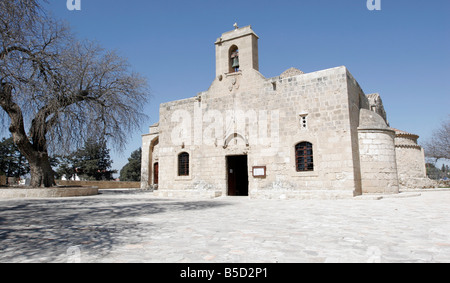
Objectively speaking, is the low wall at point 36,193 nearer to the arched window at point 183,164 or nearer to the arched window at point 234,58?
the arched window at point 183,164

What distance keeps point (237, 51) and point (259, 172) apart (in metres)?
6.30

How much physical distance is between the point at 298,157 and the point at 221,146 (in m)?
3.79

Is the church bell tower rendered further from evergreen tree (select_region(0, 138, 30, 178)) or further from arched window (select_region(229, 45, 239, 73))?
evergreen tree (select_region(0, 138, 30, 178))

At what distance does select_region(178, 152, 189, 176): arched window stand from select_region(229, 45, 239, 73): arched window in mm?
5112

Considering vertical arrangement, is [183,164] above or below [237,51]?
below

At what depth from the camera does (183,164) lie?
1538 centimetres

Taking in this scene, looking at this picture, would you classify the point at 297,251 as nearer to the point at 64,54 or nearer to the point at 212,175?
the point at 212,175

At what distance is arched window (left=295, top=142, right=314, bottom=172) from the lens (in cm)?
1212

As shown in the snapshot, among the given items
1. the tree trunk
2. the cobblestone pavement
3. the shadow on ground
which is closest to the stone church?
the tree trunk

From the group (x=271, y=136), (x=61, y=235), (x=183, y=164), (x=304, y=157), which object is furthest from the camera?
(x=183, y=164)

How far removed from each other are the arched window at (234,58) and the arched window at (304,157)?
527 cm

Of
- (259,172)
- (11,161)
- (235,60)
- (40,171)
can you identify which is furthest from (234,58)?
(11,161)

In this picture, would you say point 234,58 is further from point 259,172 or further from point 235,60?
point 259,172

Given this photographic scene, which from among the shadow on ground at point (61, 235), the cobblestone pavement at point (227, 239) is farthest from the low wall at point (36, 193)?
the cobblestone pavement at point (227, 239)
